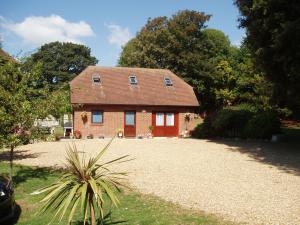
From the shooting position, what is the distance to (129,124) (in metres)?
31.3

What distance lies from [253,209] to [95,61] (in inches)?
2564

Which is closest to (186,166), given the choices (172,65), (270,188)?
(270,188)

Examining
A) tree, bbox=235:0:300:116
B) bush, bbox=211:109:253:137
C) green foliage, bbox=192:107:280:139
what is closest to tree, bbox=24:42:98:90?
green foliage, bbox=192:107:280:139

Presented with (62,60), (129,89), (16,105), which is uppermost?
(62,60)

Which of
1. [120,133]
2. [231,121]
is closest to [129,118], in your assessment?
[120,133]

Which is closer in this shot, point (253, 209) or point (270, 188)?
point (253, 209)

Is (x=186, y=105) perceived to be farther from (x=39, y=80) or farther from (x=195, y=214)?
(x=195, y=214)

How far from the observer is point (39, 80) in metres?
12.5

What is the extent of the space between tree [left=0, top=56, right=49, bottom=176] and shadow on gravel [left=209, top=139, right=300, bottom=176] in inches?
362

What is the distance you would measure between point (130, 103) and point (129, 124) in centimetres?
181

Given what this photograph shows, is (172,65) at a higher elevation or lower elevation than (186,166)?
higher

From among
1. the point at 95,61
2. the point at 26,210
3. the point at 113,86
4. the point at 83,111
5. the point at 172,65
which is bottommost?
the point at 26,210

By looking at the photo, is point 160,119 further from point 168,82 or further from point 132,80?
point 132,80

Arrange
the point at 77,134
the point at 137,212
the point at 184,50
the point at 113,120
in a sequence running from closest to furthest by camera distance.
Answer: the point at 137,212
the point at 77,134
the point at 113,120
the point at 184,50
